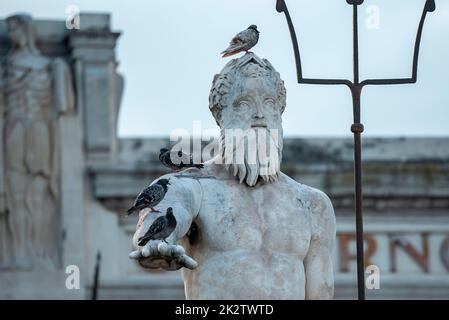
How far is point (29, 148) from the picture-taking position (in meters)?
38.0

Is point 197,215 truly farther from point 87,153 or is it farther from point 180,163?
point 87,153

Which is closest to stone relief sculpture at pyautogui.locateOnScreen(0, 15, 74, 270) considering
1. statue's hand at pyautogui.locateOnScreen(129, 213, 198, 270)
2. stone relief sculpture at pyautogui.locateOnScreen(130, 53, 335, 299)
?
stone relief sculpture at pyautogui.locateOnScreen(130, 53, 335, 299)

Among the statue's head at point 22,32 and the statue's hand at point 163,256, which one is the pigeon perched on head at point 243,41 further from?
the statue's head at point 22,32

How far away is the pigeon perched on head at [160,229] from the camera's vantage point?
15.5 meters

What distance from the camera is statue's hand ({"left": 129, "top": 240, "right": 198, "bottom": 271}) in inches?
600

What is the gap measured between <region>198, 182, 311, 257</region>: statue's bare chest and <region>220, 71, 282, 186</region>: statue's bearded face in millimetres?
103

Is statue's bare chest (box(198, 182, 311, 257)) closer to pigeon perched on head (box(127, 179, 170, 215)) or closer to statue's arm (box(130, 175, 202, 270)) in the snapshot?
statue's arm (box(130, 175, 202, 270))

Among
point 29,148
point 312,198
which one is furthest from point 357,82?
point 29,148

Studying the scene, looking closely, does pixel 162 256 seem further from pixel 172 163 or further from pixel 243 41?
pixel 243 41

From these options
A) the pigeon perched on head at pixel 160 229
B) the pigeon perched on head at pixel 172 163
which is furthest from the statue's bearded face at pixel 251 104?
the pigeon perched on head at pixel 160 229

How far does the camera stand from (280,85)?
16.5m

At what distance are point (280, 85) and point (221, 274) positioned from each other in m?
1.28
